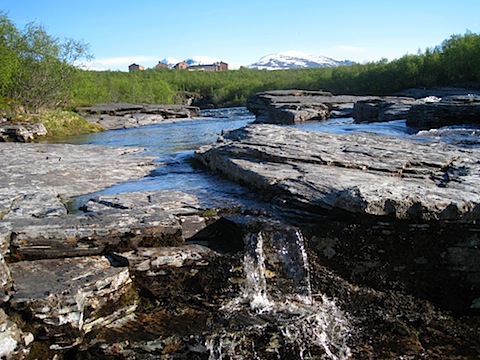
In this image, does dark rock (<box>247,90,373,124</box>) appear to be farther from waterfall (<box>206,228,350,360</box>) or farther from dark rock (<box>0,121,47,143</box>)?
waterfall (<box>206,228,350,360</box>)

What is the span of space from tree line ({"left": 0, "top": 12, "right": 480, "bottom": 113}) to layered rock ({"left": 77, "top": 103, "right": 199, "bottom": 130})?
2.62m

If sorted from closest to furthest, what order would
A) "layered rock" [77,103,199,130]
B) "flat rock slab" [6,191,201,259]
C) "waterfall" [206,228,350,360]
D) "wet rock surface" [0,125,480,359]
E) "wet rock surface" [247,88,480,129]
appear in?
"wet rock surface" [0,125,480,359] → "waterfall" [206,228,350,360] → "flat rock slab" [6,191,201,259] → "wet rock surface" [247,88,480,129] → "layered rock" [77,103,199,130]

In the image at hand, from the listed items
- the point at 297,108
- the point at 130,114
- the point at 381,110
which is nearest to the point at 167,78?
the point at 130,114

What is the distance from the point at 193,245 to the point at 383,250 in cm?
194

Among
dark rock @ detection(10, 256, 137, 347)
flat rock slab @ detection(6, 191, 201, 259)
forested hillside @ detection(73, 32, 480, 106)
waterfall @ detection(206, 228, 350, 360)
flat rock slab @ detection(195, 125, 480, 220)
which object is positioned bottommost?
waterfall @ detection(206, 228, 350, 360)

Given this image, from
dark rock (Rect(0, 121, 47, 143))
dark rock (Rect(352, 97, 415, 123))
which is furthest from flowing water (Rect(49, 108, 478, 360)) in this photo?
dark rock (Rect(352, 97, 415, 123))

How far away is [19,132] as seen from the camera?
19.6 meters

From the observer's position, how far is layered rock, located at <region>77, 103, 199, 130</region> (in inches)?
1237

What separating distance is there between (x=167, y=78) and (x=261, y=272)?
120 metres

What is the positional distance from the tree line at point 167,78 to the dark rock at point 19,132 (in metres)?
6.52

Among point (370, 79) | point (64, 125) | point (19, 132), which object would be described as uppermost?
point (370, 79)

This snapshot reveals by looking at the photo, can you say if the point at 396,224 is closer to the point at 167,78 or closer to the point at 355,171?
the point at 355,171

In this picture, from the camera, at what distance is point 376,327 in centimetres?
405

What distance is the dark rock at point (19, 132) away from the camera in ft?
63.0
